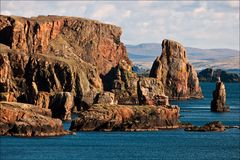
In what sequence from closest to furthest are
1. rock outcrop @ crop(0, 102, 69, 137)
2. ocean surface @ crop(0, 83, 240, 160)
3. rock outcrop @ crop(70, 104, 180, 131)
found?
ocean surface @ crop(0, 83, 240, 160)
rock outcrop @ crop(0, 102, 69, 137)
rock outcrop @ crop(70, 104, 180, 131)

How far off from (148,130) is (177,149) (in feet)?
105

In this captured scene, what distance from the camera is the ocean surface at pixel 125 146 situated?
500 ft

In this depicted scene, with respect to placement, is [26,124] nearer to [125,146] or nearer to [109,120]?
[125,146]

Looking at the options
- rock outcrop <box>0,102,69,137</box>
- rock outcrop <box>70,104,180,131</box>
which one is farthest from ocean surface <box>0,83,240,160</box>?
rock outcrop <box>70,104,180,131</box>

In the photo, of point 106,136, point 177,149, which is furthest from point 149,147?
point 106,136

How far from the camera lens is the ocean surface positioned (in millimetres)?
152375

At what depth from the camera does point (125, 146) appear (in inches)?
6644

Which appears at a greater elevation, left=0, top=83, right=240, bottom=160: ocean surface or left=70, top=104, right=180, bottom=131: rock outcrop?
left=70, top=104, right=180, bottom=131: rock outcrop

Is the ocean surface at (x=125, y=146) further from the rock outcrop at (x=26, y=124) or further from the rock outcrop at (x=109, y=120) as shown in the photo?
the rock outcrop at (x=109, y=120)

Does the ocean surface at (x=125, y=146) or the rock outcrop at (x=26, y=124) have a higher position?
the rock outcrop at (x=26, y=124)

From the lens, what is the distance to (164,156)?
154500 millimetres

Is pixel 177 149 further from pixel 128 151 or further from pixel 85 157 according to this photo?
pixel 85 157

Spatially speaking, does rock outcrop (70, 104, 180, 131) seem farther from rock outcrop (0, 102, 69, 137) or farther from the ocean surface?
rock outcrop (0, 102, 69, 137)

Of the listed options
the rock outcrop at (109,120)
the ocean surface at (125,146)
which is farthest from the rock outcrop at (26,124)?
the rock outcrop at (109,120)
